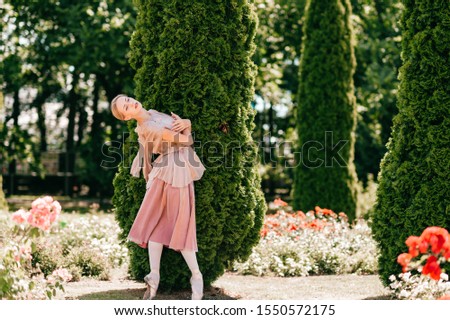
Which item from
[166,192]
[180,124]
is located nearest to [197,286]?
[166,192]

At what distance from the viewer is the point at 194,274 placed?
5.73m

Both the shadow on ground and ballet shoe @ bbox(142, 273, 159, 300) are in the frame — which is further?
the shadow on ground

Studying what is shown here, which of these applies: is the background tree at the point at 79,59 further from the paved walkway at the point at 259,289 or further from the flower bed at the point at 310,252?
the paved walkway at the point at 259,289

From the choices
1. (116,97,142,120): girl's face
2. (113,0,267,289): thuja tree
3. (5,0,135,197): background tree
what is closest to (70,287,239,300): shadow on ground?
(113,0,267,289): thuja tree

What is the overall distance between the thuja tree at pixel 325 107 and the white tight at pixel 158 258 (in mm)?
6475

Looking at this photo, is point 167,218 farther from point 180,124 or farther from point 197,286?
→ point 180,124

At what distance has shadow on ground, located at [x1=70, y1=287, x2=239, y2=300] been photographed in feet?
19.5

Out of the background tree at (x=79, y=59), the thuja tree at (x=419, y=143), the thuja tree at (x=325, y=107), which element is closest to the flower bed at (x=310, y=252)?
the thuja tree at (x=419, y=143)

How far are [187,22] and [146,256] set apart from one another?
251 centimetres

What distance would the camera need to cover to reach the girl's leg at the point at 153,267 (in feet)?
18.8

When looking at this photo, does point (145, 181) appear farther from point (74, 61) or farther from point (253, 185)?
point (74, 61)

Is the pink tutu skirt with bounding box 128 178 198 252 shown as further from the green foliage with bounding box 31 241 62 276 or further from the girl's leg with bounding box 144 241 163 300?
the green foliage with bounding box 31 241 62 276

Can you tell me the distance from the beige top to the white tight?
24.0 inches
